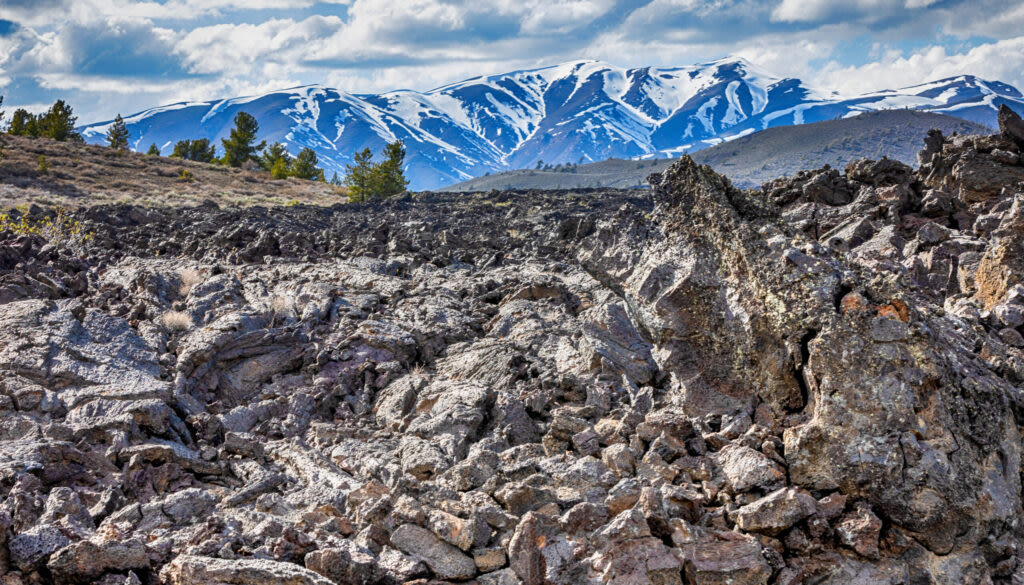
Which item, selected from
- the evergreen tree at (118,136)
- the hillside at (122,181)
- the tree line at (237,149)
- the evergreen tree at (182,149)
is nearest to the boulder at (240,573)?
the hillside at (122,181)

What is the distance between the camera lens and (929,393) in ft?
22.9

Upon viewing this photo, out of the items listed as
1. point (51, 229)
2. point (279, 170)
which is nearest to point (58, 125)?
point (279, 170)

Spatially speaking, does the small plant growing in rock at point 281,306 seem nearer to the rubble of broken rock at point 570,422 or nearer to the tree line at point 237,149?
the rubble of broken rock at point 570,422

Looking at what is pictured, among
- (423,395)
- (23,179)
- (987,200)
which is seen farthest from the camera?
(23,179)

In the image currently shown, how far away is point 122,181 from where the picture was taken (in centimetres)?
5925

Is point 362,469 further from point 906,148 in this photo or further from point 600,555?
point 906,148

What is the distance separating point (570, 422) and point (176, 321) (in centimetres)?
898

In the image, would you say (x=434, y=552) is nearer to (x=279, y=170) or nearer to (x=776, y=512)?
(x=776, y=512)

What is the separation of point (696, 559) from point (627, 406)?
323 centimetres

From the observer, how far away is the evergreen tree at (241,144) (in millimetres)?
82938

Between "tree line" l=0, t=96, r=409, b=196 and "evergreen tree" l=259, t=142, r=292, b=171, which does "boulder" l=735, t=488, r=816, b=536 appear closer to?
"tree line" l=0, t=96, r=409, b=196

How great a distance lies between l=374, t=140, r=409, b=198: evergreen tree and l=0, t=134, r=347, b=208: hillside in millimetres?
4376

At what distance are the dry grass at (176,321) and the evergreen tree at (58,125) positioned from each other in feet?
250

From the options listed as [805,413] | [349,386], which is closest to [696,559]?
[805,413]
